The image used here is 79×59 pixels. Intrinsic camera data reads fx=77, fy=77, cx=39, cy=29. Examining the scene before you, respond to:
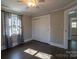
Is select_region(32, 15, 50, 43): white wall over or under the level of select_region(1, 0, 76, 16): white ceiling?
under

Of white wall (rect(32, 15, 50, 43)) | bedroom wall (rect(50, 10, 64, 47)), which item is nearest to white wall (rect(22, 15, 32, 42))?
white wall (rect(32, 15, 50, 43))

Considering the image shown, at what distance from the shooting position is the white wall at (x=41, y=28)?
587cm

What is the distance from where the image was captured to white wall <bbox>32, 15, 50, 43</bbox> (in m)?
5.87

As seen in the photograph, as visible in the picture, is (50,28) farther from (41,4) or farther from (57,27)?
(41,4)

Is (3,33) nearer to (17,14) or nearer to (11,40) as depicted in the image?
(11,40)

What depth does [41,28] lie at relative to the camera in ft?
21.5

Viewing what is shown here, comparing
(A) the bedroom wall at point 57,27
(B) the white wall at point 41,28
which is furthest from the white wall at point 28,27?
(A) the bedroom wall at point 57,27

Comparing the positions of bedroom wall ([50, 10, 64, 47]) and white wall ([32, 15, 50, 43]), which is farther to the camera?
white wall ([32, 15, 50, 43])

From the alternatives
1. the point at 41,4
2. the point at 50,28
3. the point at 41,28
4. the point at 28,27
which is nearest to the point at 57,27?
the point at 50,28

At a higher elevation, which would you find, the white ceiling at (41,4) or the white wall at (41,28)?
the white ceiling at (41,4)

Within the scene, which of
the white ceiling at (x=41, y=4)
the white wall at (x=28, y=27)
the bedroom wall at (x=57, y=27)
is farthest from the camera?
the white wall at (x=28, y=27)

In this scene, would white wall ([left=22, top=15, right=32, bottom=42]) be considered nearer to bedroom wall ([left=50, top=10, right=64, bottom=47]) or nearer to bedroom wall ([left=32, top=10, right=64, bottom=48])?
bedroom wall ([left=32, top=10, right=64, bottom=48])

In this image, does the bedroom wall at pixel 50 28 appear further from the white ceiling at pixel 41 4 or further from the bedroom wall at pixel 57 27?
the white ceiling at pixel 41 4

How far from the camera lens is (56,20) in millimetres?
5070
